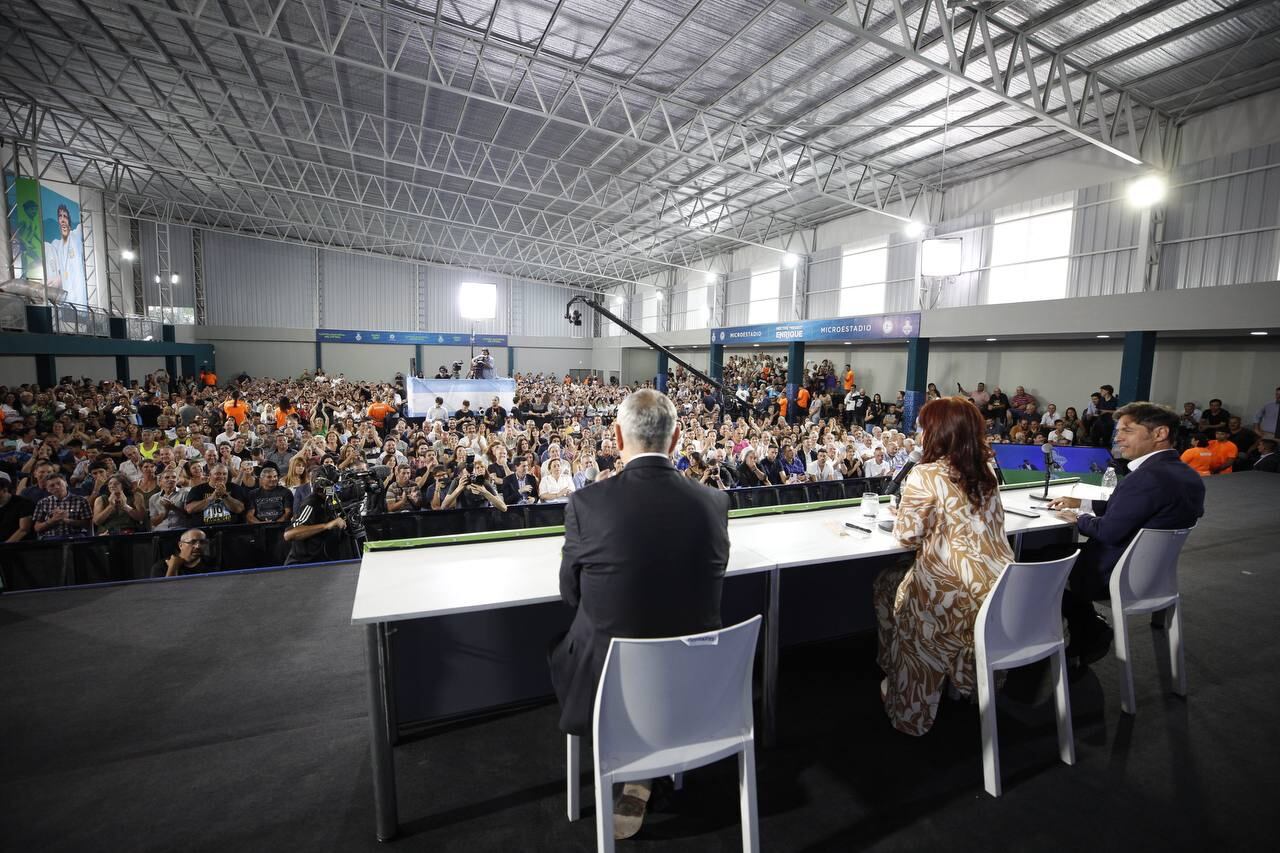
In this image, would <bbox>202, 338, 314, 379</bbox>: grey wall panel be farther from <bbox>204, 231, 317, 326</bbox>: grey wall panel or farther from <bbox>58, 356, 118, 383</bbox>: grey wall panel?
<bbox>58, 356, 118, 383</bbox>: grey wall panel

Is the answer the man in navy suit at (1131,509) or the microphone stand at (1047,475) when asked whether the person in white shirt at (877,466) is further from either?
the man in navy suit at (1131,509)

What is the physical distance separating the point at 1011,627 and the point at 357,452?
22.9ft

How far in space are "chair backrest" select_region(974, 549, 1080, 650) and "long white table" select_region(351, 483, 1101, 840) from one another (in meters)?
0.42

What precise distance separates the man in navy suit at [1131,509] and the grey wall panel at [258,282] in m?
27.7

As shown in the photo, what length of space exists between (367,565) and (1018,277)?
1475cm

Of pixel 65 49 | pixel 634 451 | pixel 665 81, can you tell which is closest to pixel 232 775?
pixel 634 451

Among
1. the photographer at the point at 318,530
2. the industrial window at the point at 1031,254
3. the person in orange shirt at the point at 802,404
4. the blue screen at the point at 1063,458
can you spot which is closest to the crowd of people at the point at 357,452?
the photographer at the point at 318,530

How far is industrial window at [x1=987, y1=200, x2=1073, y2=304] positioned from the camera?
11953 millimetres

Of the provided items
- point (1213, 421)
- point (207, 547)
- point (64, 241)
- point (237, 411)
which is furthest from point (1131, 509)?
point (64, 241)

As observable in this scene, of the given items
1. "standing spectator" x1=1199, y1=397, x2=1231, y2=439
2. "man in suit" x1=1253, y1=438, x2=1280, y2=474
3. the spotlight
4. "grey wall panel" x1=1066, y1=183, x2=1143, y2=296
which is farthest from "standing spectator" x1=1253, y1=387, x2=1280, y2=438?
the spotlight

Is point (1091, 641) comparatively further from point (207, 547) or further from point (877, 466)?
point (207, 547)

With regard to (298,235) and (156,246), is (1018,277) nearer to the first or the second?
(298,235)

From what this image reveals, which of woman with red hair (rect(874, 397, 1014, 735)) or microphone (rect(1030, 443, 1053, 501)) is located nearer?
woman with red hair (rect(874, 397, 1014, 735))

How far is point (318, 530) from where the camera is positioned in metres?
4.30
